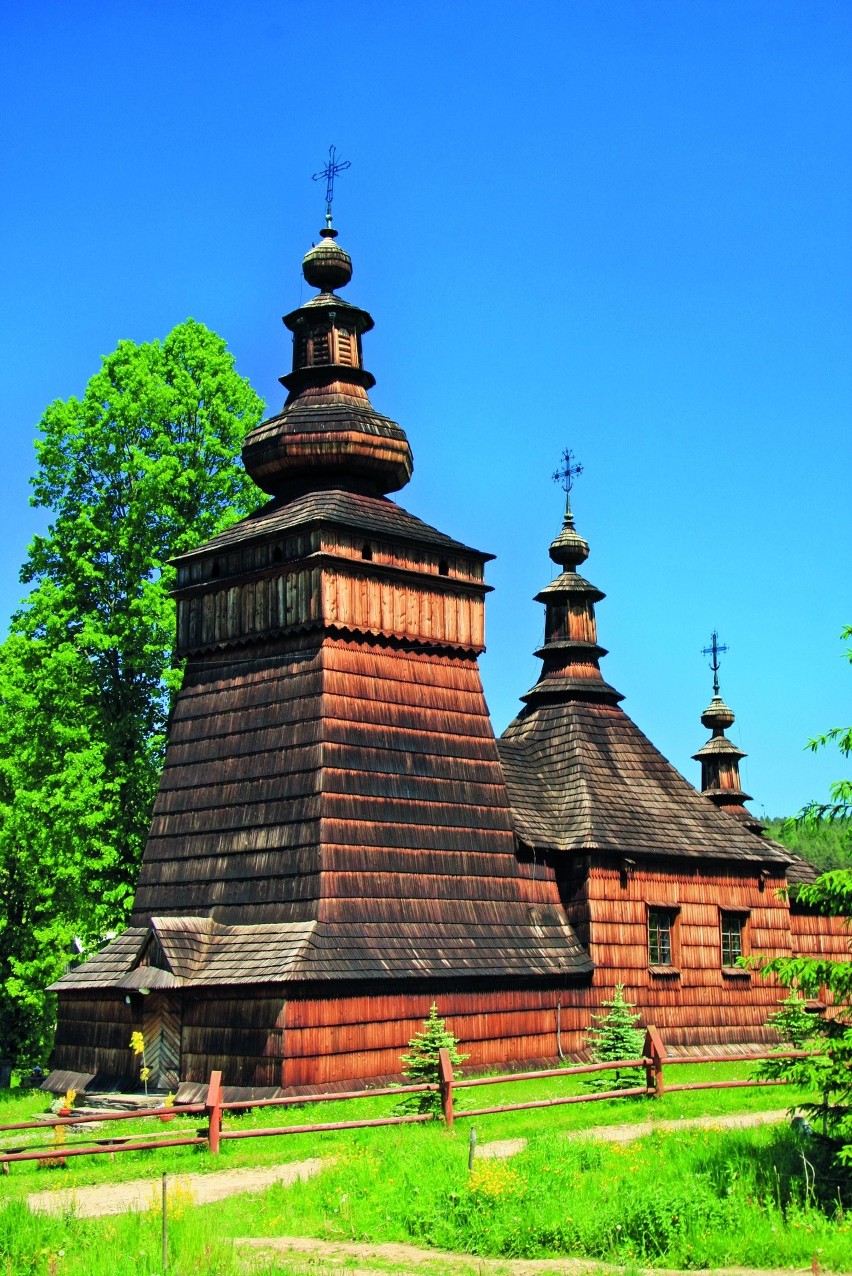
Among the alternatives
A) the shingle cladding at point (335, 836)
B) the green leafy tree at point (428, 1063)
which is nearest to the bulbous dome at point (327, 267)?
the shingle cladding at point (335, 836)

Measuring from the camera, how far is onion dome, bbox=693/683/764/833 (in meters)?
46.8

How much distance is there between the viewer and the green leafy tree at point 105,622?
27375mm

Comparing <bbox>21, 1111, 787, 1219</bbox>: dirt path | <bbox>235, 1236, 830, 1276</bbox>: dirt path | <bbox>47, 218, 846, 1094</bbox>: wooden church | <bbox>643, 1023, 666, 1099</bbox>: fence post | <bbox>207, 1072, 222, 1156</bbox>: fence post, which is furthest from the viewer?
<bbox>47, 218, 846, 1094</bbox>: wooden church

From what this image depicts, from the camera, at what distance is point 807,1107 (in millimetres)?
12844

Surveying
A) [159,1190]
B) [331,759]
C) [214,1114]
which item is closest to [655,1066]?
[214,1114]

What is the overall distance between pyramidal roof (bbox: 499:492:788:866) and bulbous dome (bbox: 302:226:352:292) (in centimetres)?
961

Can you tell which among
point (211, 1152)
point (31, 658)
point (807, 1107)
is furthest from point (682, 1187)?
point (31, 658)

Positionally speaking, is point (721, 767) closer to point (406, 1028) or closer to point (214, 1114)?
point (406, 1028)

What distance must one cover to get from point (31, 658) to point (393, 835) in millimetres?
9192

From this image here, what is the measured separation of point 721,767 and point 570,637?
15.4m

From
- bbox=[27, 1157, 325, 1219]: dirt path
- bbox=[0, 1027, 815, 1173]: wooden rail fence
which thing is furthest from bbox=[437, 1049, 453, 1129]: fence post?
bbox=[27, 1157, 325, 1219]: dirt path

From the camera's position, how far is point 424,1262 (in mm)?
11445

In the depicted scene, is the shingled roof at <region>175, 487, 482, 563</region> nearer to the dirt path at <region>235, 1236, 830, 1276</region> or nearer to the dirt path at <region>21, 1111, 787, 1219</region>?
the dirt path at <region>21, 1111, 787, 1219</region>

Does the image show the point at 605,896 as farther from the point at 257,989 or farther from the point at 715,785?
the point at 715,785
